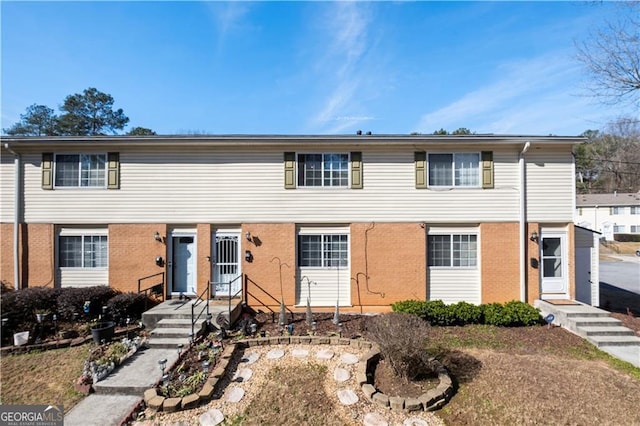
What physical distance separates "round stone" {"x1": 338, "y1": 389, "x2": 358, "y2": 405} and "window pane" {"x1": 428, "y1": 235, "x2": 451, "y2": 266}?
19.4 feet

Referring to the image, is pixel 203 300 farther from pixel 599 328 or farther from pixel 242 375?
pixel 599 328

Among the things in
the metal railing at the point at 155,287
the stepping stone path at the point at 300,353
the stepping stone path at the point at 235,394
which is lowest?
the stepping stone path at the point at 235,394

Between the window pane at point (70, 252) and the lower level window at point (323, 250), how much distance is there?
25.1 feet

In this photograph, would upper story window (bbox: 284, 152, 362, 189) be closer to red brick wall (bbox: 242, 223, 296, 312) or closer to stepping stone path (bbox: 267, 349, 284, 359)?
red brick wall (bbox: 242, 223, 296, 312)

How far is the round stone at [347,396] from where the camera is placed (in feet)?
17.0

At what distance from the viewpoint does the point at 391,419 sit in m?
4.82

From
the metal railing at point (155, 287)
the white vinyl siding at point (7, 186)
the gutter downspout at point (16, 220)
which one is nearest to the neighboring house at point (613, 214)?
the metal railing at point (155, 287)

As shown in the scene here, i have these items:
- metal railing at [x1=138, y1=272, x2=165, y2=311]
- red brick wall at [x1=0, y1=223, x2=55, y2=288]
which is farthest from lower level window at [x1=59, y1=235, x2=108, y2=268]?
metal railing at [x1=138, y1=272, x2=165, y2=311]

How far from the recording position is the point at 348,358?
6668 millimetres

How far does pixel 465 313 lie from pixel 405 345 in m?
4.43

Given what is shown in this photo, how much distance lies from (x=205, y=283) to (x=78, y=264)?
14.8 feet

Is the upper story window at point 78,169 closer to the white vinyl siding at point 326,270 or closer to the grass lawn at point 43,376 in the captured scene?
the grass lawn at point 43,376

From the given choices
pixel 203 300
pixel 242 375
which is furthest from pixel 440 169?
pixel 203 300

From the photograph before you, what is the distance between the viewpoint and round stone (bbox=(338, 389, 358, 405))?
204 inches
